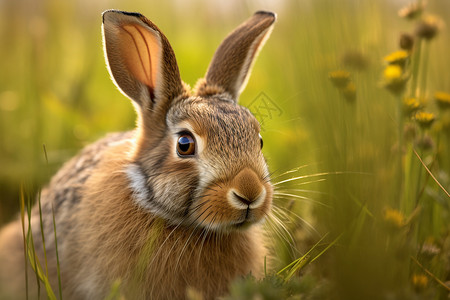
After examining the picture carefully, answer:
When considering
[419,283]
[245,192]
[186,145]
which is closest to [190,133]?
[186,145]

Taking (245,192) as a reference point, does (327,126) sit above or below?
above

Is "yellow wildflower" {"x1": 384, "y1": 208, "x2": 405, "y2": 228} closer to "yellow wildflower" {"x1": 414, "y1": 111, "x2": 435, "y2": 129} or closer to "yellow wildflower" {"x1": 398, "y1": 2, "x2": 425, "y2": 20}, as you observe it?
"yellow wildflower" {"x1": 414, "y1": 111, "x2": 435, "y2": 129}

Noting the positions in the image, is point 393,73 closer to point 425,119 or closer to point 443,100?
point 425,119

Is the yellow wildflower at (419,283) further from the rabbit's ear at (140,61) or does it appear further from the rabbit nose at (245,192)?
the rabbit's ear at (140,61)

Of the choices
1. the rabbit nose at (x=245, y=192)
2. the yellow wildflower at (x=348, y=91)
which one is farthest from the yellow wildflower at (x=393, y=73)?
the rabbit nose at (x=245, y=192)

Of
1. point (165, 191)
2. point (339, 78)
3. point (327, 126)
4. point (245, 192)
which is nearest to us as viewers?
point (327, 126)

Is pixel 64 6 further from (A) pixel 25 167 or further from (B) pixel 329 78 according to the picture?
(B) pixel 329 78
